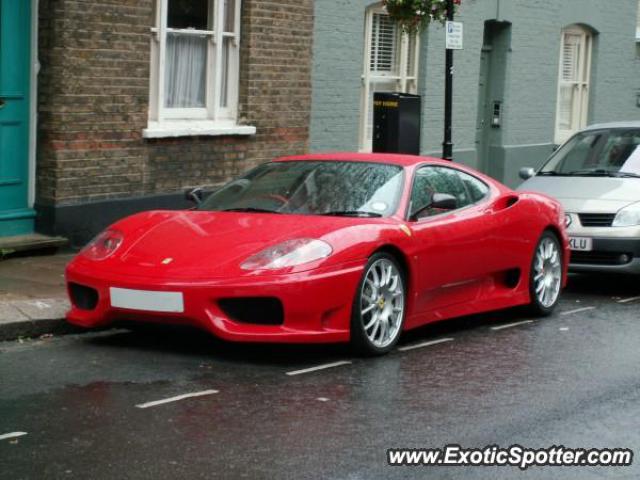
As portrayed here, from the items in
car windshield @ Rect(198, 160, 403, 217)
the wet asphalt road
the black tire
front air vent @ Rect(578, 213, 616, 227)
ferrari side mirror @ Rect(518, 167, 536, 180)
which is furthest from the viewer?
ferrari side mirror @ Rect(518, 167, 536, 180)

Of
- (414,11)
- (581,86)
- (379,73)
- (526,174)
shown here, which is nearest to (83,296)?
(526,174)

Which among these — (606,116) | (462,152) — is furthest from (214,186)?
(606,116)

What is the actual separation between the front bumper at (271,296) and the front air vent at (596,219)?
4.22 m

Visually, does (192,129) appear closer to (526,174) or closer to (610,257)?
(526,174)

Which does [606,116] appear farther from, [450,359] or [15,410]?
[15,410]

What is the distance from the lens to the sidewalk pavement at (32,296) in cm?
902

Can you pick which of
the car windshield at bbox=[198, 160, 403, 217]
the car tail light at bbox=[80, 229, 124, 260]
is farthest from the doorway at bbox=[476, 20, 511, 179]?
the car tail light at bbox=[80, 229, 124, 260]

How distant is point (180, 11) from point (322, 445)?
29.3 feet

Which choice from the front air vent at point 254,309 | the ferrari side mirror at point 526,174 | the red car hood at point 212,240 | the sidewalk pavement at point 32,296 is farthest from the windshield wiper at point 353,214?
the ferrari side mirror at point 526,174

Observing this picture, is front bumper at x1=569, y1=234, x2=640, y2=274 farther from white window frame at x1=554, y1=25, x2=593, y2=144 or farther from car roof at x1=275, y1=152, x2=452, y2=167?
white window frame at x1=554, y1=25, x2=593, y2=144

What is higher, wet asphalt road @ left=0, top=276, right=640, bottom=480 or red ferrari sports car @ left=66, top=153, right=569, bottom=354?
red ferrari sports car @ left=66, top=153, right=569, bottom=354

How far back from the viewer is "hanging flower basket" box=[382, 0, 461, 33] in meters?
15.1

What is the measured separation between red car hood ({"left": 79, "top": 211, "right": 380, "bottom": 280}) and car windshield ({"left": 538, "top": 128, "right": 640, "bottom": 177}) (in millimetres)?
4803

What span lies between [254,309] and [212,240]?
2.06 ft
